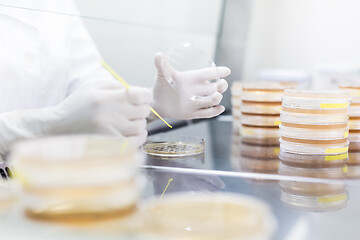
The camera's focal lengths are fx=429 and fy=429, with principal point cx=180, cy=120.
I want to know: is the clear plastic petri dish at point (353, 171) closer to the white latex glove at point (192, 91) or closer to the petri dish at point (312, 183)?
the petri dish at point (312, 183)

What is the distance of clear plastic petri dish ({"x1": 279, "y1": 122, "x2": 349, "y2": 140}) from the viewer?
118 centimetres

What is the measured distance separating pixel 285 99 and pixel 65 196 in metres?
0.84

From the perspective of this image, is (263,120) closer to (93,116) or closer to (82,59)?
(82,59)

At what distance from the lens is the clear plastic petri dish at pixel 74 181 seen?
580 millimetres

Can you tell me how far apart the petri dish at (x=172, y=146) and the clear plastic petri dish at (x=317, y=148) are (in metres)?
0.26

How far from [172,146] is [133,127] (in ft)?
1.25

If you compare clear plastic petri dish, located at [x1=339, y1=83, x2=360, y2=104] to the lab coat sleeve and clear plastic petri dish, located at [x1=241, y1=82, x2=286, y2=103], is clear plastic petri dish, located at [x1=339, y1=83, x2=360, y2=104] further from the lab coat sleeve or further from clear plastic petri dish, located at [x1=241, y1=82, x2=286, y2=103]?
the lab coat sleeve

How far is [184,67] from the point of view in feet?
3.99

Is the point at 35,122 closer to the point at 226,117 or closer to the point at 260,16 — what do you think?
the point at 226,117

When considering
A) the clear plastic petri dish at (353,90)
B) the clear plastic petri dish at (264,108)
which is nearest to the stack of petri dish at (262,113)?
the clear plastic petri dish at (264,108)

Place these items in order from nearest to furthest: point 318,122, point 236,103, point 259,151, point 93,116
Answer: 1. point 93,116
2. point 318,122
3. point 259,151
4. point 236,103

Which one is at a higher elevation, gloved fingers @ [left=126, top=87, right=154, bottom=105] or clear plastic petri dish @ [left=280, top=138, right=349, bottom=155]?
gloved fingers @ [left=126, top=87, right=154, bottom=105]

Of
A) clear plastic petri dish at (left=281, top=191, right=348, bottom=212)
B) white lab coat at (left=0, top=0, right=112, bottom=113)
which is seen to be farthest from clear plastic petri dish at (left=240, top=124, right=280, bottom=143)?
clear plastic petri dish at (left=281, top=191, right=348, bottom=212)

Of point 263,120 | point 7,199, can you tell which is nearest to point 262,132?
point 263,120
